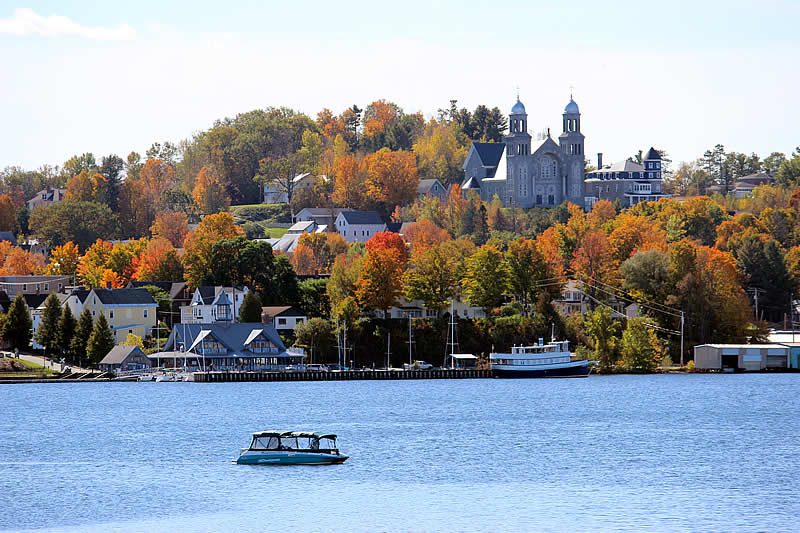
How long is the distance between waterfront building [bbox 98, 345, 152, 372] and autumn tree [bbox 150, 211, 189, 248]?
220ft

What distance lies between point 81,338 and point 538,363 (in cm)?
3814

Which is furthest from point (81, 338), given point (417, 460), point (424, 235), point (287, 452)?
point (417, 460)

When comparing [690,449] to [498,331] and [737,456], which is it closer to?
→ [737,456]

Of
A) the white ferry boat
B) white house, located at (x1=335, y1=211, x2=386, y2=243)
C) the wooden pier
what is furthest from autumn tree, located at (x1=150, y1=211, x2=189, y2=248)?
the white ferry boat

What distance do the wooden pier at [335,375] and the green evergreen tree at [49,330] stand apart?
45.8 feet

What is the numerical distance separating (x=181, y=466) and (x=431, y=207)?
128m

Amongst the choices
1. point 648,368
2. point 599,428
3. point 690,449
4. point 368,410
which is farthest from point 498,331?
point 690,449

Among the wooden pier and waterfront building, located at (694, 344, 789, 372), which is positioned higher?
waterfront building, located at (694, 344, 789, 372)

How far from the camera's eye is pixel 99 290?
136125mm

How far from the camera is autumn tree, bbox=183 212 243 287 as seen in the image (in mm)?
144000

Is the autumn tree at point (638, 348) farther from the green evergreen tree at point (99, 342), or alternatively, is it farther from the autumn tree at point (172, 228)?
the autumn tree at point (172, 228)

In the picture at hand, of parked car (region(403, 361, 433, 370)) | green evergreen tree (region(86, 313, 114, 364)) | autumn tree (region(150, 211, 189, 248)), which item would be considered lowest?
parked car (region(403, 361, 433, 370))

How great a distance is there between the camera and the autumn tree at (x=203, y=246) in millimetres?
144000

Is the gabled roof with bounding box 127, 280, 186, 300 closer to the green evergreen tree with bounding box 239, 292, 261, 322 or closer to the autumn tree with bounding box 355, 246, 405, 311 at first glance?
the green evergreen tree with bounding box 239, 292, 261, 322
